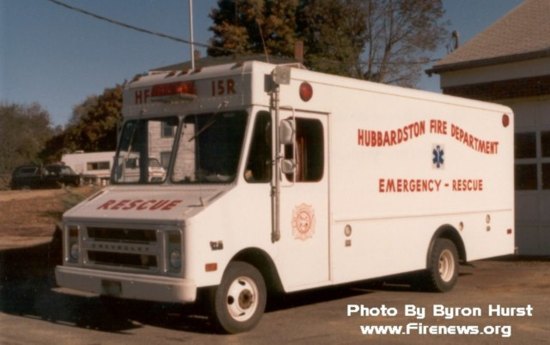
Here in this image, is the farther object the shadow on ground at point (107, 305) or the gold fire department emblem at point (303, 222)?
the shadow on ground at point (107, 305)

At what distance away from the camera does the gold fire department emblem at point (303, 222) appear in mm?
9336

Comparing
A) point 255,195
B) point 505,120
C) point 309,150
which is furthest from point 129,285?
point 505,120

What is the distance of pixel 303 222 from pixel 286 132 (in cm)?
113

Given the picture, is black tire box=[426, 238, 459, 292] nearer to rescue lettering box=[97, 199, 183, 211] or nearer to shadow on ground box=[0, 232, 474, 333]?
shadow on ground box=[0, 232, 474, 333]

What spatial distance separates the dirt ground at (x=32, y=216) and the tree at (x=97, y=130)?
26918 mm

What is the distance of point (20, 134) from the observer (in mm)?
76688

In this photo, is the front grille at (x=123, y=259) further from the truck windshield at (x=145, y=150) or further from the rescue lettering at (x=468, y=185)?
the rescue lettering at (x=468, y=185)

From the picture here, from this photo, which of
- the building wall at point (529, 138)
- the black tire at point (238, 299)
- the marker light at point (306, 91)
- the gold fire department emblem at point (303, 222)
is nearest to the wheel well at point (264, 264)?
the black tire at point (238, 299)

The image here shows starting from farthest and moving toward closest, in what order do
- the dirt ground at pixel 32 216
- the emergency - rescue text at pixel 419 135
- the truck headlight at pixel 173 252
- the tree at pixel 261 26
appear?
1. the tree at pixel 261 26
2. the dirt ground at pixel 32 216
3. the emergency - rescue text at pixel 419 135
4. the truck headlight at pixel 173 252

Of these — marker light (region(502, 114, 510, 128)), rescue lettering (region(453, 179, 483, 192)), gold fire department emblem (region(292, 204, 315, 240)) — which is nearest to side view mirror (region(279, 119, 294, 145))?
gold fire department emblem (region(292, 204, 315, 240))

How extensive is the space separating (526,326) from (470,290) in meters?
2.92

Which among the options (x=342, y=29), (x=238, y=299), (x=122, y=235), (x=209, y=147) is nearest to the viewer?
(x=238, y=299)

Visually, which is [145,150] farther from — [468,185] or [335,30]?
[335,30]

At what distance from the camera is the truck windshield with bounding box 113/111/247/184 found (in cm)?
893
